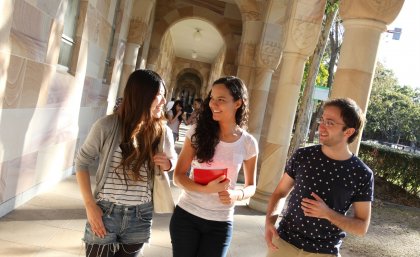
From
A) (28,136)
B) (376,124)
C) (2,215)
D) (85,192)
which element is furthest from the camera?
(376,124)

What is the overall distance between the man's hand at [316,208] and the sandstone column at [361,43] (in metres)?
2.30

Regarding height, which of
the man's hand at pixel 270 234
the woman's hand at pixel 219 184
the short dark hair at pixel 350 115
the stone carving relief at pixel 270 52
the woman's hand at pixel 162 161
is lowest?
the man's hand at pixel 270 234

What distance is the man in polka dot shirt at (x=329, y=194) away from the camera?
2.00 metres

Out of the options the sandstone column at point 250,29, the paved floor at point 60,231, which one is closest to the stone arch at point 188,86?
the sandstone column at point 250,29

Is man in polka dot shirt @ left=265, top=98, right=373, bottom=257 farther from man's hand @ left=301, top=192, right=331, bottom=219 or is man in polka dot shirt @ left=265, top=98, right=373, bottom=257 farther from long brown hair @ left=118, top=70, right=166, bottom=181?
long brown hair @ left=118, top=70, right=166, bottom=181

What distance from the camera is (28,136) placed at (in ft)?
14.4

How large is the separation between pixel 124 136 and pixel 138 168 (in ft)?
0.58

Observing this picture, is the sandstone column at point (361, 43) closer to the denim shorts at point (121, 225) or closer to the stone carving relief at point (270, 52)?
the denim shorts at point (121, 225)

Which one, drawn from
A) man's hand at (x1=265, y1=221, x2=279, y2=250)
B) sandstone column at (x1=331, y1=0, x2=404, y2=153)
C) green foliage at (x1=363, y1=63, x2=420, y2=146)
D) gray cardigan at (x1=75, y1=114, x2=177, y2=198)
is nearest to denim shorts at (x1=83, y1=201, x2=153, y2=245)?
gray cardigan at (x1=75, y1=114, x2=177, y2=198)

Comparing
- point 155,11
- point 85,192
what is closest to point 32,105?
point 85,192

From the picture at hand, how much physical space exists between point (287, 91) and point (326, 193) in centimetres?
491

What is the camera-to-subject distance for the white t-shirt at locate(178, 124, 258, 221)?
2.24 m

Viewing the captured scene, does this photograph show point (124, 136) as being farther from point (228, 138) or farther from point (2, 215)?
point (2, 215)

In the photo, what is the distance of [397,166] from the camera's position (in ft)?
37.9
